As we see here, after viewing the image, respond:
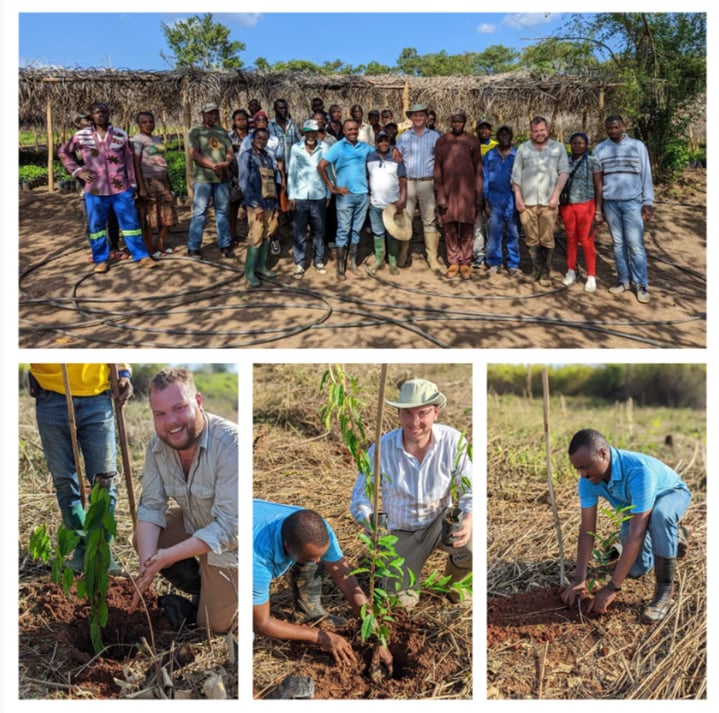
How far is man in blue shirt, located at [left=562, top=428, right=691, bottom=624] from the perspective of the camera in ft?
11.7

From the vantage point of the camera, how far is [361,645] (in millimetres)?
3406

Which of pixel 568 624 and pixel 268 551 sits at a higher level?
pixel 268 551

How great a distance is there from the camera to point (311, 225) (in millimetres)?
6637

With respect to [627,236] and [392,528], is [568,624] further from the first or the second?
[627,236]

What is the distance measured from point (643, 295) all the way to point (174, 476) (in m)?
4.61

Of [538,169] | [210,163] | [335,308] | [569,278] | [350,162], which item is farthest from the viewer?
[210,163]

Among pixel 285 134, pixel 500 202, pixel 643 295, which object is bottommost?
pixel 643 295

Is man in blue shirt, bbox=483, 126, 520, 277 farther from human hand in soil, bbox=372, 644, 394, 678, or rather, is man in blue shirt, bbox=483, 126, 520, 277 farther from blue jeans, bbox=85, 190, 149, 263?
human hand in soil, bbox=372, 644, 394, 678

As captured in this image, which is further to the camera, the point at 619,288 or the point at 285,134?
the point at 285,134

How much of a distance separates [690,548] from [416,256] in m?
3.97

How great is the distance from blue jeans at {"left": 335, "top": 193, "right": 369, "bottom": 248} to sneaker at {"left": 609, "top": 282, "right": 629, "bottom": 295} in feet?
7.85

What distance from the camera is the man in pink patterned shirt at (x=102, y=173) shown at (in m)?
6.39

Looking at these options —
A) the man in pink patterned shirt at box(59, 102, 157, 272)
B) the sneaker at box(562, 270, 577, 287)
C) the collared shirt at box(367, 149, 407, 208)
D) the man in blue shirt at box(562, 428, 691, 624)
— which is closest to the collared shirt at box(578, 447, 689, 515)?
the man in blue shirt at box(562, 428, 691, 624)

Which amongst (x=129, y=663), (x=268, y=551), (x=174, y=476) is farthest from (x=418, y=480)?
(x=129, y=663)
